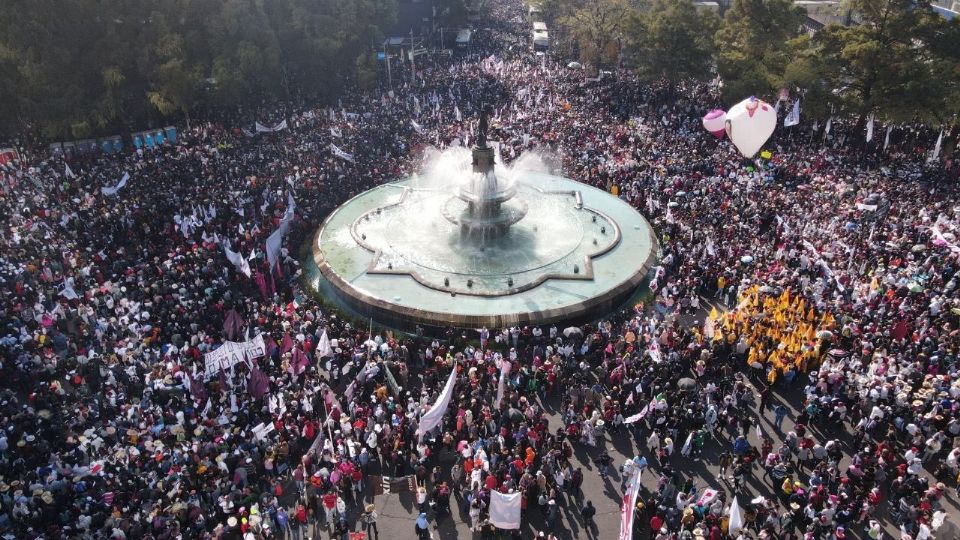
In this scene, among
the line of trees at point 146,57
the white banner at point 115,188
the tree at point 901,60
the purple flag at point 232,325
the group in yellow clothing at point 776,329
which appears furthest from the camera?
the line of trees at point 146,57

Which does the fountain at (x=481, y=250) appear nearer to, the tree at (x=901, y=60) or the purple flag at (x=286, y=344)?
the purple flag at (x=286, y=344)

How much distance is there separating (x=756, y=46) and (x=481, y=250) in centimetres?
2528

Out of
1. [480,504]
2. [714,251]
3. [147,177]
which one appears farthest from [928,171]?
[147,177]

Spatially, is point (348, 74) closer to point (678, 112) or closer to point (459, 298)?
point (678, 112)

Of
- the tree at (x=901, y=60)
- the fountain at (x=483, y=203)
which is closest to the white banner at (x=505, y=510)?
the fountain at (x=483, y=203)

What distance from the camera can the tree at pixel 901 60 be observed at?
31594 mm

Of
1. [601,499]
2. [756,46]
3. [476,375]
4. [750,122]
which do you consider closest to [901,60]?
[756,46]

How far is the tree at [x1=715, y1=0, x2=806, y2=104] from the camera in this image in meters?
38.0

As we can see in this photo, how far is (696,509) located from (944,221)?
18.3 meters

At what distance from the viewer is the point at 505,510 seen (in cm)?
1380

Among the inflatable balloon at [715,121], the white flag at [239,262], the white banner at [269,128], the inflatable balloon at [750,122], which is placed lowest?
the white flag at [239,262]

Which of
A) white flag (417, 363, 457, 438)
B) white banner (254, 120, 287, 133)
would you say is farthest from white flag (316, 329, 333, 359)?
white banner (254, 120, 287, 133)

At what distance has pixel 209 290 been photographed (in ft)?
72.3

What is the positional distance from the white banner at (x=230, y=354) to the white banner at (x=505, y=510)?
825cm
